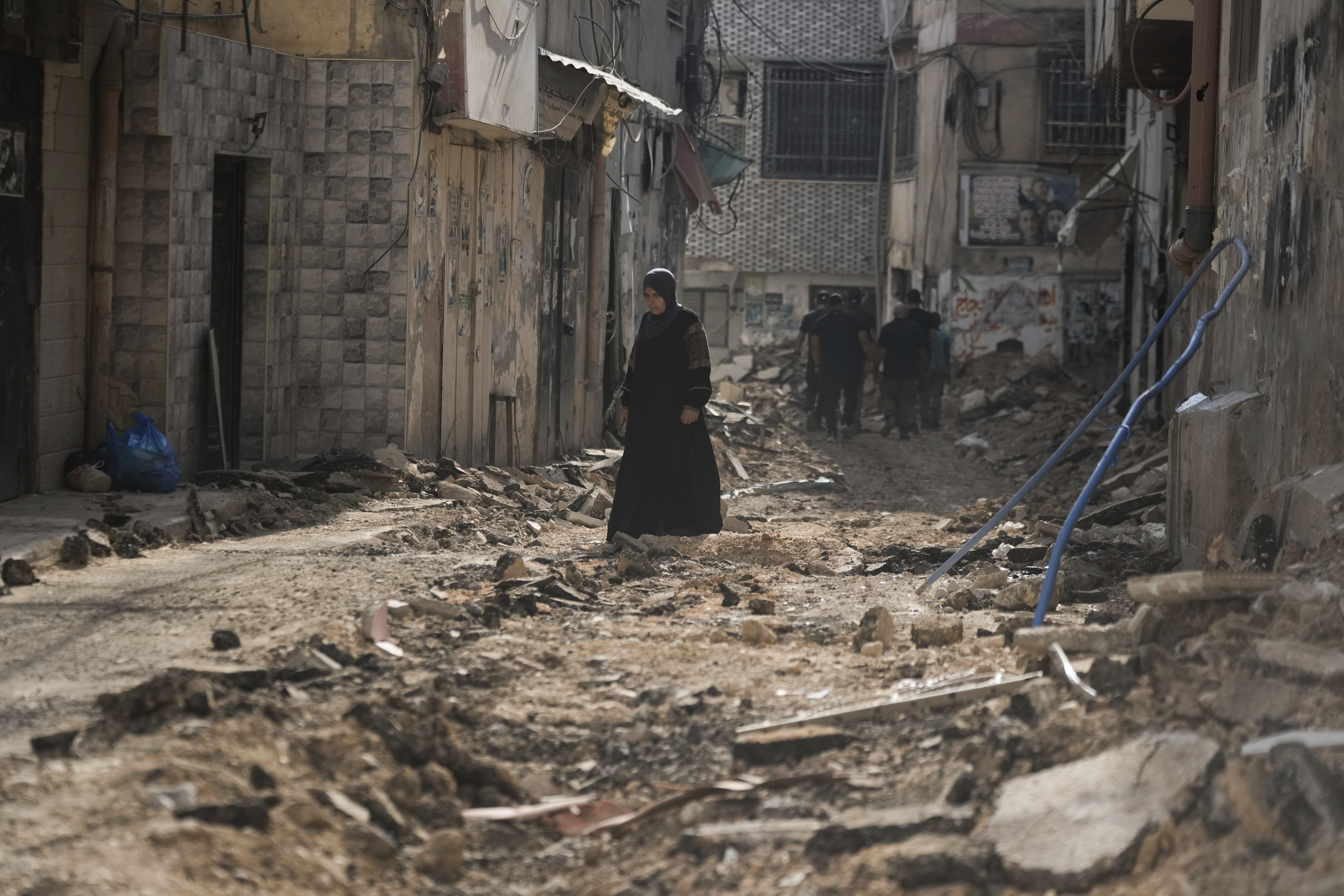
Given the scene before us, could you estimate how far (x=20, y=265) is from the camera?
7973 mm

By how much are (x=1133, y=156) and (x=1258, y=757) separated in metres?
15.0

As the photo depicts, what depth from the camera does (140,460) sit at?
845 cm

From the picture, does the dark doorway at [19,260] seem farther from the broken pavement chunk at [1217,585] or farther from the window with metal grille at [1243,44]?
the window with metal grille at [1243,44]

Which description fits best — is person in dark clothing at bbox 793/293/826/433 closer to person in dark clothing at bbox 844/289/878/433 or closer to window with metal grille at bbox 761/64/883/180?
person in dark clothing at bbox 844/289/878/433

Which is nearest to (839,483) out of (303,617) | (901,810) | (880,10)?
(303,617)

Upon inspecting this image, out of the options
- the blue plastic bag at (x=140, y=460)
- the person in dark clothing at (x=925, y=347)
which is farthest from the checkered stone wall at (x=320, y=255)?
the person in dark clothing at (x=925, y=347)

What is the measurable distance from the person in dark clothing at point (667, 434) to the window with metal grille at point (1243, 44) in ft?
9.89

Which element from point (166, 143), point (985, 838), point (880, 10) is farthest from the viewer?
point (880, 10)

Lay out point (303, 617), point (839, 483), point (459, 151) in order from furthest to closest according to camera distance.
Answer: point (839, 483)
point (459, 151)
point (303, 617)

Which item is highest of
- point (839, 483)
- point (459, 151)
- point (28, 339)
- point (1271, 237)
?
point (459, 151)

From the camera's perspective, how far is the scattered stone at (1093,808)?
3.31 metres

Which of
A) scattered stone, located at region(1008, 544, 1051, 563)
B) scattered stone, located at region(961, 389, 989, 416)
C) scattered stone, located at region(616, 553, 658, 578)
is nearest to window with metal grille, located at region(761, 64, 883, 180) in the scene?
scattered stone, located at region(961, 389, 989, 416)

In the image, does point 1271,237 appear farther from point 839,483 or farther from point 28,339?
point 839,483

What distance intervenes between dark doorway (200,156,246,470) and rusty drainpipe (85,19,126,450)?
806 mm
